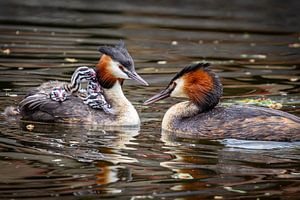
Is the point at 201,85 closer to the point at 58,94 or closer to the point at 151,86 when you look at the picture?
the point at 58,94

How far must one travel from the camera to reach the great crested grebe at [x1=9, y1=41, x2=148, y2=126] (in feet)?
39.5

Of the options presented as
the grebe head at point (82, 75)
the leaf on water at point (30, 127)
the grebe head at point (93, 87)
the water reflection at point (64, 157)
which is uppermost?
the grebe head at point (82, 75)

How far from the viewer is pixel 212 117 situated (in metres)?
11.4

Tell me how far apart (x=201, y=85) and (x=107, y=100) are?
1.54 meters

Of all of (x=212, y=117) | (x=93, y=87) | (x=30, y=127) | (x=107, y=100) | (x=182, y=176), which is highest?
(x=93, y=87)

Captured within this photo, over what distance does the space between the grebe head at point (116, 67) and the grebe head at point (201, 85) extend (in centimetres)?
67

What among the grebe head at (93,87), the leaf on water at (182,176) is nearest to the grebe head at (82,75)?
the grebe head at (93,87)

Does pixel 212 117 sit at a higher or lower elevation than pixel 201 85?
lower

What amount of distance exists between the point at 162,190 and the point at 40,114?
396cm

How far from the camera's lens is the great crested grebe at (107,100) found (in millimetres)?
12039

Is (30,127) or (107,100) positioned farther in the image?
(107,100)

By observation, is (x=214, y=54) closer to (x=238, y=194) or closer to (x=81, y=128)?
(x=81, y=128)

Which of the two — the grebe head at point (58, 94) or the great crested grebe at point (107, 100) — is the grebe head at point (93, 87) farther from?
the grebe head at point (58, 94)

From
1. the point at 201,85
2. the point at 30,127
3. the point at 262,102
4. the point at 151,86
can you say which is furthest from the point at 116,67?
the point at 151,86
